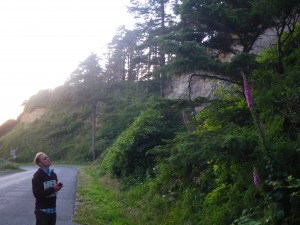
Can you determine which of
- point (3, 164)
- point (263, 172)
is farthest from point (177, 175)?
point (3, 164)

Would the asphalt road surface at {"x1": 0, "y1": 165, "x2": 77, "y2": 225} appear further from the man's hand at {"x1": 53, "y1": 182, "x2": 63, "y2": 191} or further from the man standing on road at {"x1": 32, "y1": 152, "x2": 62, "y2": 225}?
the man's hand at {"x1": 53, "y1": 182, "x2": 63, "y2": 191}

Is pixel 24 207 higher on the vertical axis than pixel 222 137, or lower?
lower

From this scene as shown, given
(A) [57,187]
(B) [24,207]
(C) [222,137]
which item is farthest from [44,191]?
(B) [24,207]

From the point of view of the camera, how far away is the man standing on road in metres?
6.14

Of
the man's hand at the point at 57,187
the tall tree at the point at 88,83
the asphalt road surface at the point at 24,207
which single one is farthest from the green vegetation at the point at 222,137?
the tall tree at the point at 88,83

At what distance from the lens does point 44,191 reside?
20.1ft

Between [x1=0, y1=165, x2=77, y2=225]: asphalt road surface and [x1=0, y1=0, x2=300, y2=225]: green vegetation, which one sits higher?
→ [x1=0, y1=0, x2=300, y2=225]: green vegetation

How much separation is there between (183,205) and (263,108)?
114 inches

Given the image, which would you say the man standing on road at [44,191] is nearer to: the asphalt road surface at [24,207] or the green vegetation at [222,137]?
the green vegetation at [222,137]

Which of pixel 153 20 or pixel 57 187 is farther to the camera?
pixel 153 20

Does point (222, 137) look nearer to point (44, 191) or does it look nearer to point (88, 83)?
A: point (44, 191)

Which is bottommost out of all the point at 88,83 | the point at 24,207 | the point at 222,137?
the point at 24,207

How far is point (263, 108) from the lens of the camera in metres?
7.21

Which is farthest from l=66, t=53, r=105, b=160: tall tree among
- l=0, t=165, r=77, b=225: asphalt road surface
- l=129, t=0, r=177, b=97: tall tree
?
l=0, t=165, r=77, b=225: asphalt road surface
